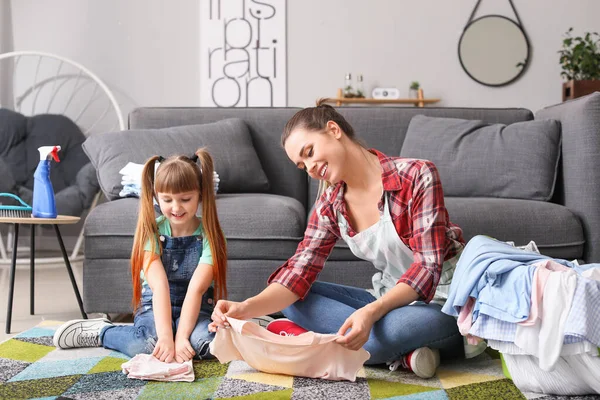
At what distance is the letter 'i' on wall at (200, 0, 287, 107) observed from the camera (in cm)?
466

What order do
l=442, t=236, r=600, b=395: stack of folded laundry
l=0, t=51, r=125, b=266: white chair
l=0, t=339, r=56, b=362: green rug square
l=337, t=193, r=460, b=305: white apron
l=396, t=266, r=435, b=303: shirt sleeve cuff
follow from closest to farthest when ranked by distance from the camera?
l=442, t=236, r=600, b=395: stack of folded laundry → l=396, t=266, r=435, b=303: shirt sleeve cuff → l=337, t=193, r=460, b=305: white apron → l=0, t=339, r=56, b=362: green rug square → l=0, t=51, r=125, b=266: white chair

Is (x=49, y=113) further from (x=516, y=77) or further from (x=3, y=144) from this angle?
(x=516, y=77)

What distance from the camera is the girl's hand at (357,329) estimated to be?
4.59 ft

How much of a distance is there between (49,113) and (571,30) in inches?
132

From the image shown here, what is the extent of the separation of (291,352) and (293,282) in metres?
0.21

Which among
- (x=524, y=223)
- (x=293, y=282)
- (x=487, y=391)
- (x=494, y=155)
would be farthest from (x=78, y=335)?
(x=494, y=155)

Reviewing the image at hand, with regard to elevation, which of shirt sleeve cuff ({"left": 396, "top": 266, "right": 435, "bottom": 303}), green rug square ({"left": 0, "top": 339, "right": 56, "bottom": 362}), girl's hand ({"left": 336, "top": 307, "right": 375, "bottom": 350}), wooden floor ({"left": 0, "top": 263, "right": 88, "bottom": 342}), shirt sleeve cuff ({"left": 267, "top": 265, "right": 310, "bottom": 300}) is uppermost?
shirt sleeve cuff ({"left": 396, "top": 266, "right": 435, "bottom": 303})

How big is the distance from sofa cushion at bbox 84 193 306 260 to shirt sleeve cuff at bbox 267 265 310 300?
56 centimetres

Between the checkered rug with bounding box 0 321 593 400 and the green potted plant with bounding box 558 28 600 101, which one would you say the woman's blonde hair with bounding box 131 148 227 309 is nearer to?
the checkered rug with bounding box 0 321 593 400

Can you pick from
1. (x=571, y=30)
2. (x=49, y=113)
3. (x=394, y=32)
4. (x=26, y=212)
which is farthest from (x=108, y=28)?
(x=571, y=30)

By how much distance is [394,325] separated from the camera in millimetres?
1521

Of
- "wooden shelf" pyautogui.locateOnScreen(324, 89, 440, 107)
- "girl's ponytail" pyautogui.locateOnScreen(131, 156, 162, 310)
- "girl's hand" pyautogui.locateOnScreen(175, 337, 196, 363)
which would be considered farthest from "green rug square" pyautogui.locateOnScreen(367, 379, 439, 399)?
"wooden shelf" pyautogui.locateOnScreen(324, 89, 440, 107)

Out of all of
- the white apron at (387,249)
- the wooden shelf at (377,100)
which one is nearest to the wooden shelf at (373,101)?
the wooden shelf at (377,100)

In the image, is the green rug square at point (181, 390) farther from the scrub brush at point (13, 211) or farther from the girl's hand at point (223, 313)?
→ the scrub brush at point (13, 211)
